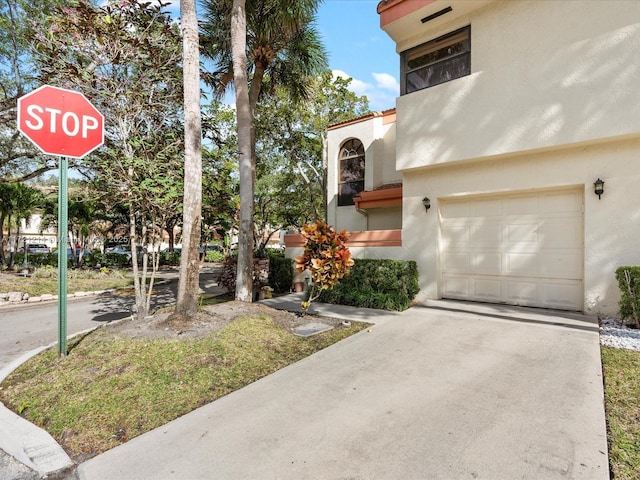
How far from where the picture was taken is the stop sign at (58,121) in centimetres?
391

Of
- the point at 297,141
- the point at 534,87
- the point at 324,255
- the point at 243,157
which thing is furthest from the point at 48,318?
the point at 297,141

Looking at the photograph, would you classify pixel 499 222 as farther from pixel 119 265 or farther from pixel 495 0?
pixel 119 265

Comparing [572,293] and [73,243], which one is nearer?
[572,293]

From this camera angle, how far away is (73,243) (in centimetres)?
2120

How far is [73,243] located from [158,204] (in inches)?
802

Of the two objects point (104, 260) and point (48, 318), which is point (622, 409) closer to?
point (48, 318)

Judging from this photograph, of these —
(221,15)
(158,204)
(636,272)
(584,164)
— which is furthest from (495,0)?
(158,204)

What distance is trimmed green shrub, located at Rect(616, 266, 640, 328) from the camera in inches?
216

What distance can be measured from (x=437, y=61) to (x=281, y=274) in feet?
25.1

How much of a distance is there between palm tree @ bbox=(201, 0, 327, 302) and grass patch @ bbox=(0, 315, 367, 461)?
2552 mm

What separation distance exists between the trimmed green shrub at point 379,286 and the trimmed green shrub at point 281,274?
280 centimetres

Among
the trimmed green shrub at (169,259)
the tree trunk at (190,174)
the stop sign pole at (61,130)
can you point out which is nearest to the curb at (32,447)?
the stop sign pole at (61,130)

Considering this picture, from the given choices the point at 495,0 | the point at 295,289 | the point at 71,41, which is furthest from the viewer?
the point at 295,289

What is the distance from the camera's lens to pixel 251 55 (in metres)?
9.96
